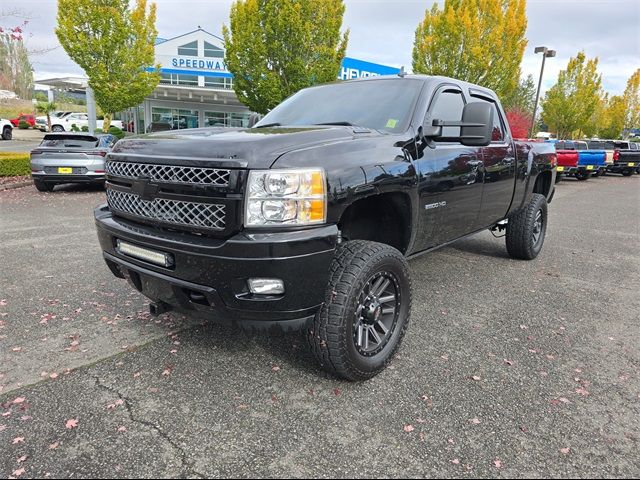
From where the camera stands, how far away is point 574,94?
32.4m

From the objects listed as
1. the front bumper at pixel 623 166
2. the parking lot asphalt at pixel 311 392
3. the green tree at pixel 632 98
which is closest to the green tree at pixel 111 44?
the parking lot asphalt at pixel 311 392

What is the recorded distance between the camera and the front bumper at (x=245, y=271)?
2.34m

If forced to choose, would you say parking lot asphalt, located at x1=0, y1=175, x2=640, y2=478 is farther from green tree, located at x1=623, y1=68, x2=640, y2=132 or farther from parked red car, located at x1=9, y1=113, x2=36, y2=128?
green tree, located at x1=623, y1=68, x2=640, y2=132

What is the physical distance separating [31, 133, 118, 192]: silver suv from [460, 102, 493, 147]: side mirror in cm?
893

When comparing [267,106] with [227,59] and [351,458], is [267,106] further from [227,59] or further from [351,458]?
[351,458]

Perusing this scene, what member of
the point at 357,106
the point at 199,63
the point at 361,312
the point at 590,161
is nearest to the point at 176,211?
the point at 361,312

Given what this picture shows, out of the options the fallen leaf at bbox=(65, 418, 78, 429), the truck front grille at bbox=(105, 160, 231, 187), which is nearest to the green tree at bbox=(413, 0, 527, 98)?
the truck front grille at bbox=(105, 160, 231, 187)

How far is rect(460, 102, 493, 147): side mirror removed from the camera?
333 centimetres

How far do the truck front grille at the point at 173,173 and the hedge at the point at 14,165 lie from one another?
11187 millimetres

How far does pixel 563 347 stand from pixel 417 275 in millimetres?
1833

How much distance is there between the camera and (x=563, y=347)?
11.4 feet

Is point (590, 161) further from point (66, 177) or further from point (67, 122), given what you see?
point (67, 122)

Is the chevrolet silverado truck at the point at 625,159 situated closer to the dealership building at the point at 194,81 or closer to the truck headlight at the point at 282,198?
the dealership building at the point at 194,81

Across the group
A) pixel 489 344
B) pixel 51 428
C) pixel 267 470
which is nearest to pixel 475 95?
pixel 489 344
